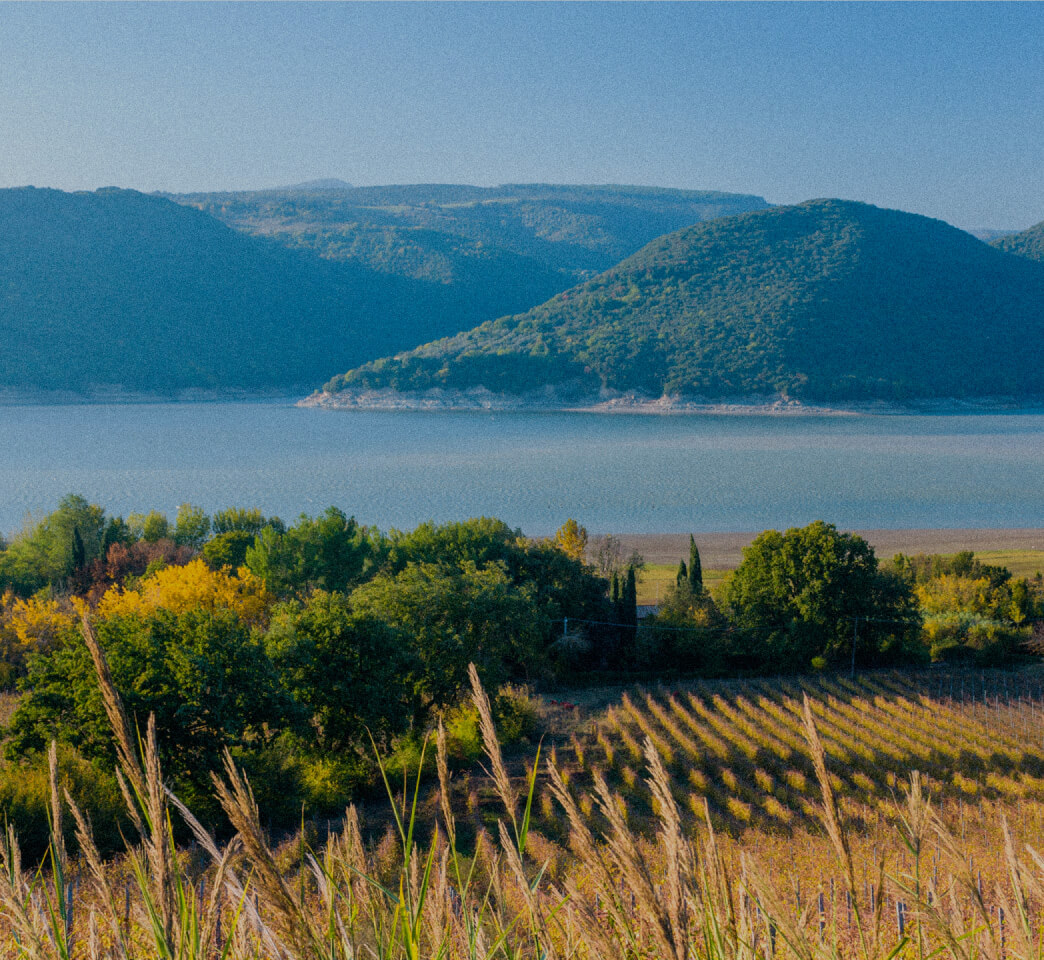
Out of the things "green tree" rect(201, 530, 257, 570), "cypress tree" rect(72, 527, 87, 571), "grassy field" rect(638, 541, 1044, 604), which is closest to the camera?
"cypress tree" rect(72, 527, 87, 571)

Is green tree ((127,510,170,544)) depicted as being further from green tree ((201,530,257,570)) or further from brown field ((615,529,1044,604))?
brown field ((615,529,1044,604))

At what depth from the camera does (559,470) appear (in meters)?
72.5

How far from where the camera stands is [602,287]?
18425 centimetres

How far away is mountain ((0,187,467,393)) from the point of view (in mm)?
154250

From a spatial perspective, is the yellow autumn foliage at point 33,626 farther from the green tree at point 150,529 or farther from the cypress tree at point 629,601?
the cypress tree at point 629,601

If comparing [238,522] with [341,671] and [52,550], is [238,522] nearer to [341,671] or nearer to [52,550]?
[52,550]

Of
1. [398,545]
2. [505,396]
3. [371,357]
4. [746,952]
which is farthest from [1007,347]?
[746,952]

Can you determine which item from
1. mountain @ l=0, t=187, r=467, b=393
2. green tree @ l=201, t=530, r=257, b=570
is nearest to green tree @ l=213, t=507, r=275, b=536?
green tree @ l=201, t=530, r=257, b=570

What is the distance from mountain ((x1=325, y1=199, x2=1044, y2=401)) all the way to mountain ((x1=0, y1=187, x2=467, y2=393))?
94.5 feet

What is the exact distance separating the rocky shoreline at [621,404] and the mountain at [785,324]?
151 cm

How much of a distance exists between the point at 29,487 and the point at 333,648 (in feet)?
193

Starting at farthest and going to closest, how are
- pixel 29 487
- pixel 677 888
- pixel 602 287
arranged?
pixel 602 287
pixel 29 487
pixel 677 888

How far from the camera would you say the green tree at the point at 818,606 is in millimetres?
25781

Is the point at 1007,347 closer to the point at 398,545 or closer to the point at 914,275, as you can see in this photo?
the point at 914,275
